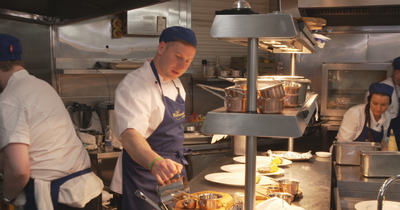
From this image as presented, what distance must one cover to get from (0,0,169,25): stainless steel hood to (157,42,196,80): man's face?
1.15 meters

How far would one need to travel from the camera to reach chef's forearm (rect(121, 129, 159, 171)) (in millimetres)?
1744

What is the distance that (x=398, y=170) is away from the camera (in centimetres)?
288

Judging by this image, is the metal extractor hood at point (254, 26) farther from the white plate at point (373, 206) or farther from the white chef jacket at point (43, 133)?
the white plate at point (373, 206)

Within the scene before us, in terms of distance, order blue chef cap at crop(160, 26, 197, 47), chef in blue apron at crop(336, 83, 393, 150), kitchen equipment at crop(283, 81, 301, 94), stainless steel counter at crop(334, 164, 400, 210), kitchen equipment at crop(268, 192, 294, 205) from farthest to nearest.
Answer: chef in blue apron at crop(336, 83, 393, 150)
stainless steel counter at crop(334, 164, 400, 210)
blue chef cap at crop(160, 26, 197, 47)
kitchen equipment at crop(268, 192, 294, 205)
kitchen equipment at crop(283, 81, 301, 94)

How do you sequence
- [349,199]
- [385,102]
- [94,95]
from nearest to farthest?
1. [349,199]
2. [385,102]
3. [94,95]

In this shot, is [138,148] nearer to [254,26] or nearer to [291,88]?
[291,88]

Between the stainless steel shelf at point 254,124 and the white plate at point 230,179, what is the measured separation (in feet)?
3.41

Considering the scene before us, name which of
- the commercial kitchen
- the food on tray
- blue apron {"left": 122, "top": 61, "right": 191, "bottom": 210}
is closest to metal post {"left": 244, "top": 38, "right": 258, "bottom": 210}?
the commercial kitchen

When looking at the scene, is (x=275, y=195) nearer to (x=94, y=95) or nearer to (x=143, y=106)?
(x=143, y=106)

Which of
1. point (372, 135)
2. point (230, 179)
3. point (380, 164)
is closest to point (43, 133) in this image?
point (230, 179)

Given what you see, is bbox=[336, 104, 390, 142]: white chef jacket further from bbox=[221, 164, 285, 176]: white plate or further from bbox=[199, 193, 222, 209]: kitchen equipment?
bbox=[199, 193, 222, 209]: kitchen equipment

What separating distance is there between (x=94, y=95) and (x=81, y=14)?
41.2 inches

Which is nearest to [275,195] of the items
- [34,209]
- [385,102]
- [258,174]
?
[258,174]

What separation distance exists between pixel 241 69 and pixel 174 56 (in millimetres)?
3117
